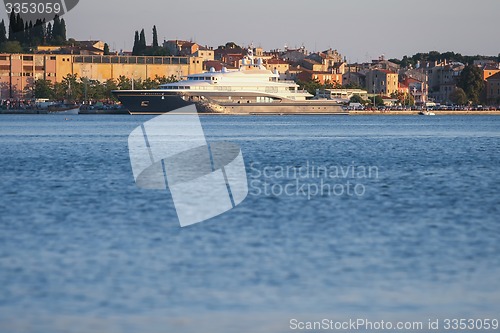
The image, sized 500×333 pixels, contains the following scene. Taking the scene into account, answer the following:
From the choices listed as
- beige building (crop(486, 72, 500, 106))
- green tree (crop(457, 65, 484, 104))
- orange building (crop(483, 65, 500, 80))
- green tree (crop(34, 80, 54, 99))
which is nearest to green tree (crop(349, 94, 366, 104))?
green tree (crop(457, 65, 484, 104))

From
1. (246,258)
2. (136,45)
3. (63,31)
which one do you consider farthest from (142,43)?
(246,258)

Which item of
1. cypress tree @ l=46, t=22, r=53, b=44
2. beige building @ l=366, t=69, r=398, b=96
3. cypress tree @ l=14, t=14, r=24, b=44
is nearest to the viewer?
cypress tree @ l=14, t=14, r=24, b=44

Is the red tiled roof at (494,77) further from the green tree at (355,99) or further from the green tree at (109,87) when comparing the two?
the green tree at (109,87)

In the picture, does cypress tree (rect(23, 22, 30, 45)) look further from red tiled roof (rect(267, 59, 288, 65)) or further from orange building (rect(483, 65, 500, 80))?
orange building (rect(483, 65, 500, 80))

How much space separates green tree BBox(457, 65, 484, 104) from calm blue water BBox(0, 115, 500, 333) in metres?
116

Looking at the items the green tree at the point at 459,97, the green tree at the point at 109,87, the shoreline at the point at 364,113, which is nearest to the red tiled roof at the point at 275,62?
the green tree at the point at 459,97

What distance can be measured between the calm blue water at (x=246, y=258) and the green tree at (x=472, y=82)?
116434 millimetres

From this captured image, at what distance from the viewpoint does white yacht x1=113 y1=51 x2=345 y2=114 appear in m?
90.3

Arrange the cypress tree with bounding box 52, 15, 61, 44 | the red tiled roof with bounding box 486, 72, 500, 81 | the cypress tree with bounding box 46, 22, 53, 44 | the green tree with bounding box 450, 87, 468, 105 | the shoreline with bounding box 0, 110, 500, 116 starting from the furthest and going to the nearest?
the cypress tree with bounding box 52, 15, 61, 44 < the cypress tree with bounding box 46, 22, 53, 44 < the red tiled roof with bounding box 486, 72, 500, 81 < the green tree with bounding box 450, 87, 468, 105 < the shoreline with bounding box 0, 110, 500, 116

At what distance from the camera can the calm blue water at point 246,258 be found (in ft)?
31.9

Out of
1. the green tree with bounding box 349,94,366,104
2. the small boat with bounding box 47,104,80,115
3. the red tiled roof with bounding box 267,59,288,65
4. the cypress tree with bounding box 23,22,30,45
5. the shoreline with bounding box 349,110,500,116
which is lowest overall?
the shoreline with bounding box 349,110,500,116

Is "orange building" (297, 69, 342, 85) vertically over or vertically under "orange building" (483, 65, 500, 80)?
under

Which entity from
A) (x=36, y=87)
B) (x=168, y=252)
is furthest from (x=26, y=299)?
(x=36, y=87)

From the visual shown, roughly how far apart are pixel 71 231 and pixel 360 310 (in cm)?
562
